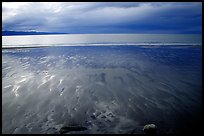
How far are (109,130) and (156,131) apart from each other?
1.86 metres

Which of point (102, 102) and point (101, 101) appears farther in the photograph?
point (101, 101)

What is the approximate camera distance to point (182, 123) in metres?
9.14

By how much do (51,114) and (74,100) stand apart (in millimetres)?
2077

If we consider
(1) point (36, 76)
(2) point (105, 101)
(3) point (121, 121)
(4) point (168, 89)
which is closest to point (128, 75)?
(4) point (168, 89)

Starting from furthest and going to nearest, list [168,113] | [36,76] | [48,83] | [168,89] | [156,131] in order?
[36,76], [48,83], [168,89], [168,113], [156,131]

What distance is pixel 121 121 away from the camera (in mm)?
9430

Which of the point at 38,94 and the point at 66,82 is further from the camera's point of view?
the point at 66,82

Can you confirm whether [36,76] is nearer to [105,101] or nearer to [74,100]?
[74,100]

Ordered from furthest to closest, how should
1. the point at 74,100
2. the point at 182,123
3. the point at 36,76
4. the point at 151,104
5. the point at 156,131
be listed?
the point at 36,76 → the point at 74,100 → the point at 151,104 → the point at 182,123 → the point at 156,131

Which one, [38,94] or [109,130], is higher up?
[38,94]

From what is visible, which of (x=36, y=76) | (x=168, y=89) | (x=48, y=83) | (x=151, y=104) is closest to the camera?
(x=151, y=104)

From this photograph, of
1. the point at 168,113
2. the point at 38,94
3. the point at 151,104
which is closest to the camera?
the point at 168,113

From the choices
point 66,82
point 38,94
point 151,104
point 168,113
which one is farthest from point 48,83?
point 168,113

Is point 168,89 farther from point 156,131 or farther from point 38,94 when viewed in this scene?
point 38,94
